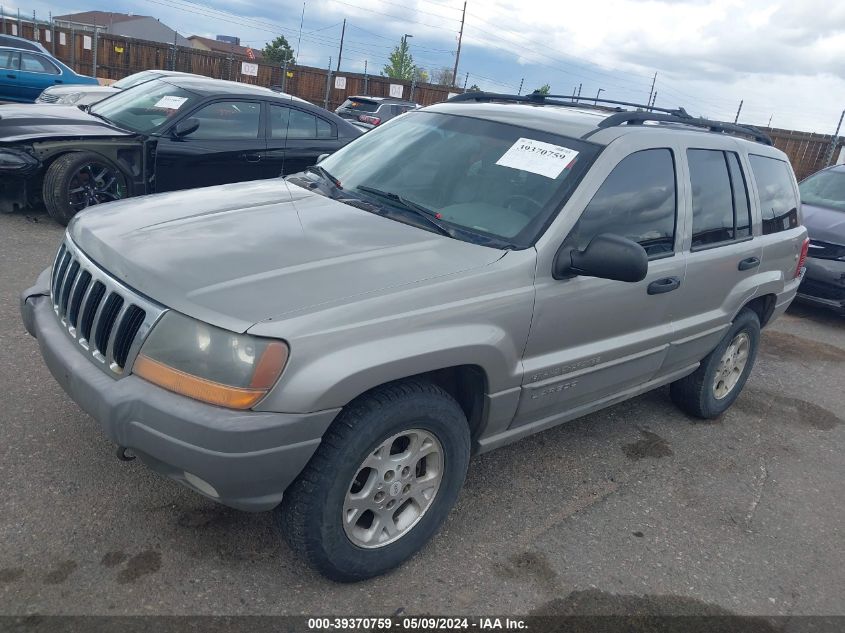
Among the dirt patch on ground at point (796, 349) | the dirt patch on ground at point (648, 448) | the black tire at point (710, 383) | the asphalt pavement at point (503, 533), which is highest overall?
the black tire at point (710, 383)

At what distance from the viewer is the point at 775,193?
4598mm

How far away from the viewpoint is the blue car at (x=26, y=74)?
1447 centimetres

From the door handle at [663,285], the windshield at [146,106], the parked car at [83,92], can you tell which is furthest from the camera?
the parked car at [83,92]

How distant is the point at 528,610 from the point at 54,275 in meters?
2.41

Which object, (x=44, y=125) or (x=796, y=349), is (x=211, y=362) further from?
(x=796, y=349)

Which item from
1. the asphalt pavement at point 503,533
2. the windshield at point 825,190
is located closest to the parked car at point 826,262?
the windshield at point 825,190

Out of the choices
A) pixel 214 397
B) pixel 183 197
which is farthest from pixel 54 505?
pixel 183 197

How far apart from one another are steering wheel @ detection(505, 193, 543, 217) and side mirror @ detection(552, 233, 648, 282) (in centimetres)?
29

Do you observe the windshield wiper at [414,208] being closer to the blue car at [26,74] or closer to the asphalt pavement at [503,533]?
the asphalt pavement at [503,533]

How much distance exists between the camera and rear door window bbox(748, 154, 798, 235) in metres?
4.40

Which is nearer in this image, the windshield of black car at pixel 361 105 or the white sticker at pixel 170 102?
the white sticker at pixel 170 102

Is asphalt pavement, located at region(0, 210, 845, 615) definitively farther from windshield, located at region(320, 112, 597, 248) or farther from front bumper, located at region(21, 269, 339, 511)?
windshield, located at region(320, 112, 597, 248)

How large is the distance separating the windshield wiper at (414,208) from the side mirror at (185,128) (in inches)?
161

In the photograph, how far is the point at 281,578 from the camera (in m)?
2.67
